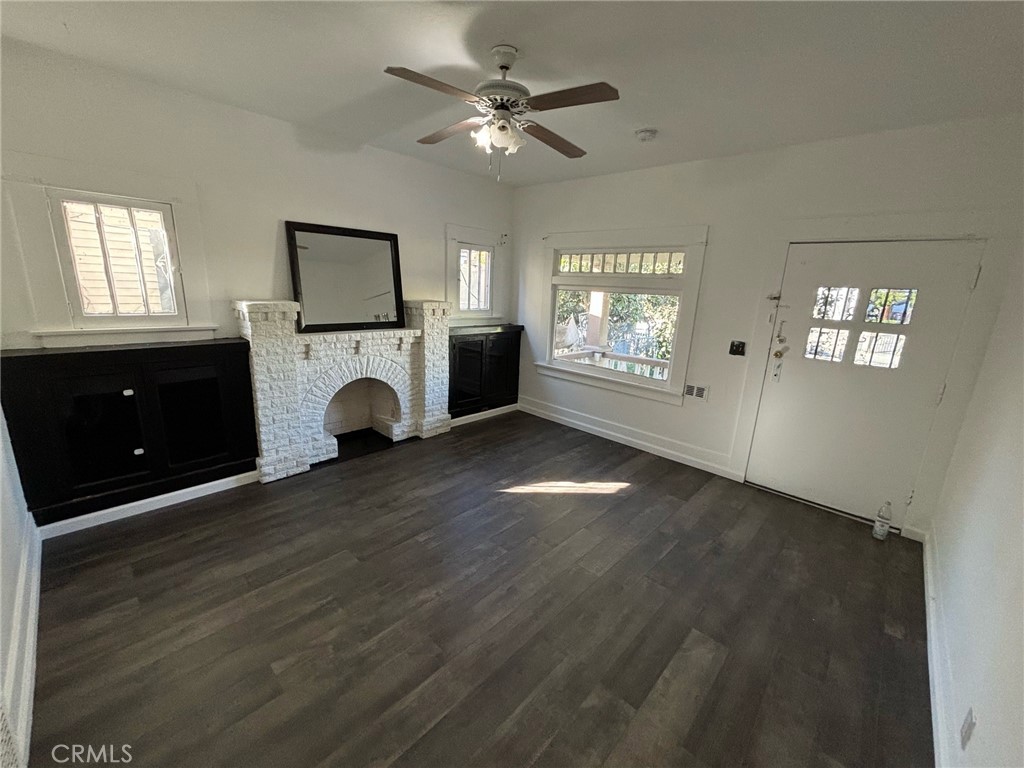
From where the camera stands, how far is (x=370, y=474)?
3398 mm

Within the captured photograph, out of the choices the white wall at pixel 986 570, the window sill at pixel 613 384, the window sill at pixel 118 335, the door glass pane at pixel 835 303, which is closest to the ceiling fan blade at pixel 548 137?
the door glass pane at pixel 835 303

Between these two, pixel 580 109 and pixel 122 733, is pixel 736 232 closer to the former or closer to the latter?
pixel 580 109

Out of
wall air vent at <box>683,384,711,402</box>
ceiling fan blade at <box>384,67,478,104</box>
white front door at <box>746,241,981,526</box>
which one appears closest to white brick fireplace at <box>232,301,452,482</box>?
ceiling fan blade at <box>384,67,478,104</box>

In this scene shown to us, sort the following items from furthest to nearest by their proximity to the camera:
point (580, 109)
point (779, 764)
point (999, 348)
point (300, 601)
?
point (580, 109)
point (999, 348)
point (300, 601)
point (779, 764)

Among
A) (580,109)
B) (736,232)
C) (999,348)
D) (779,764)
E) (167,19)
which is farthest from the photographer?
(736,232)

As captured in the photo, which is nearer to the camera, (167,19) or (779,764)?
(779,764)

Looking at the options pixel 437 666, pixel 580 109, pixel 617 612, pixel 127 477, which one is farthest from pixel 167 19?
pixel 617 612

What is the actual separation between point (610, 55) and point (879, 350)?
263 centimetres

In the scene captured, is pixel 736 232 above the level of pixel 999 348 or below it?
above

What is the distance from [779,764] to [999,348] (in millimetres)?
2526

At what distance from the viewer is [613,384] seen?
4.31 metres

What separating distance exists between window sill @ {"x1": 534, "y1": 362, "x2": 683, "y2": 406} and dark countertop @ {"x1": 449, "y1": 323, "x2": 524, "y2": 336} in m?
0.52

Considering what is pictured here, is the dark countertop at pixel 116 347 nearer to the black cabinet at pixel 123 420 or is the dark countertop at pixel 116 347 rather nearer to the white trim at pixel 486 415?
the black cabinet at pixel 123 420

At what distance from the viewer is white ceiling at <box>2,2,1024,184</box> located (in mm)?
1669
